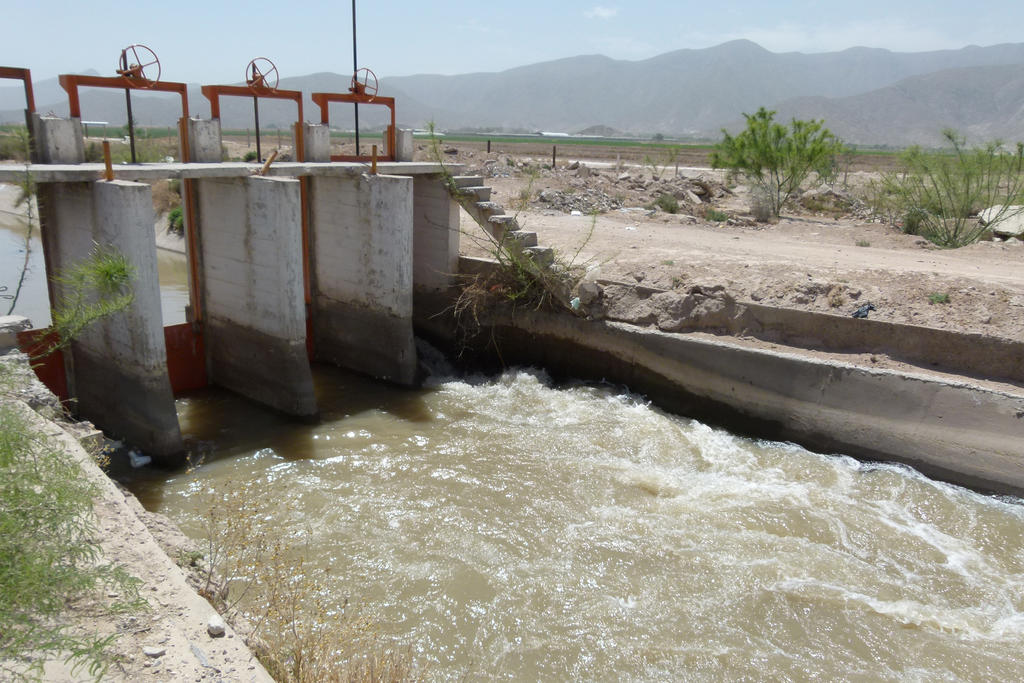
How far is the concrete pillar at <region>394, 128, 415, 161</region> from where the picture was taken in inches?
513

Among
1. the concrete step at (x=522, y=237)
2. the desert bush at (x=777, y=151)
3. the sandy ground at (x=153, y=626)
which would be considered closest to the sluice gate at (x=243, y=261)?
the concrete step at (x=522, y=237)

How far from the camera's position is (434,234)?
41.4ft

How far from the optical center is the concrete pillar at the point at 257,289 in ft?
31.7

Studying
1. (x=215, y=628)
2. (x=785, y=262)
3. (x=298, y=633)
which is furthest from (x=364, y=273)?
(x=215, y=628)

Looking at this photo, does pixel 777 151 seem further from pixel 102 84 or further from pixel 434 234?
pixel 102 84

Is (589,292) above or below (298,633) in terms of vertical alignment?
above

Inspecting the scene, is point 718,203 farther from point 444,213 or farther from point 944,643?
point 944,643

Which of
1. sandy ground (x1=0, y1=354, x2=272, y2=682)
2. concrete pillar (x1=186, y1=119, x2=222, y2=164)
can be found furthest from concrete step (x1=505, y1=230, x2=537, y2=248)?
sandy ground (x1=0, y1=354, x2=272, y2=682)

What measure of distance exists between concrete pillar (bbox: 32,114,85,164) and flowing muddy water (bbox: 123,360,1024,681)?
11.9 ft

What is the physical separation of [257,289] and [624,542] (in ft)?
20.1

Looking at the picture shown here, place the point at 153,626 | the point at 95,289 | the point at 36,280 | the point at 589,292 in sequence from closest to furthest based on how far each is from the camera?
the point at 153,626
the point at 95,289
the point at 589,292
the point at 36,280

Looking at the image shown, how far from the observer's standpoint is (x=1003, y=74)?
161125 millimetres

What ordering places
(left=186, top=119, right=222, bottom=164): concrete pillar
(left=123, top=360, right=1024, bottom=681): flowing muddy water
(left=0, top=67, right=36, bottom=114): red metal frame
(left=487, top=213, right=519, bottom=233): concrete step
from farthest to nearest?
(left=487, top=213, right=519, bottom=233): concrete step
(left=186, top=119, right=222, bottom=164): concrete pillar
(left=0, top=67, right=36, bottom=114): red metal frame
(left=123, top=360, right=1024, bottom=681): flowing muddy water

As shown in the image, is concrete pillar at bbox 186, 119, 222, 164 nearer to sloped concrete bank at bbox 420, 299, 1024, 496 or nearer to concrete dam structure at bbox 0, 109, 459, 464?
concrete dam structure at bbox 0, 109, 459, 464
